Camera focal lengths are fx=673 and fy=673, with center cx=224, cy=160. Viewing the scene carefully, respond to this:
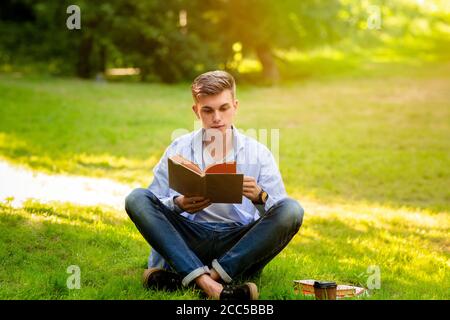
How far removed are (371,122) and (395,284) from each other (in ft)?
29.5

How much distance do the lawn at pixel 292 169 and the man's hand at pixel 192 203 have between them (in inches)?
19.6

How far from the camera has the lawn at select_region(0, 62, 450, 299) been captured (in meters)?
4.69

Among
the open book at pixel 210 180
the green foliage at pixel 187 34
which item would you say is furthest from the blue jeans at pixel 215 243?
the green foliage at pixel 187 34

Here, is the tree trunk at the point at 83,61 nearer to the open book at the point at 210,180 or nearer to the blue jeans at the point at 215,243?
the blue jeans at the point at 215,243

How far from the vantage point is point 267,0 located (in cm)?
1834

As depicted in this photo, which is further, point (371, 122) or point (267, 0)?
point (267, 0)

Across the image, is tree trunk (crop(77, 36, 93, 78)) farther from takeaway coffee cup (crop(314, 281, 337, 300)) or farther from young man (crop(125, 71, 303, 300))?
takeaway coffee cup (crop(314, 281, 337, 300))

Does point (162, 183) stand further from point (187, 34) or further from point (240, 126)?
point (187, 34)

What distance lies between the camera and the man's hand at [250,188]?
4000 mm

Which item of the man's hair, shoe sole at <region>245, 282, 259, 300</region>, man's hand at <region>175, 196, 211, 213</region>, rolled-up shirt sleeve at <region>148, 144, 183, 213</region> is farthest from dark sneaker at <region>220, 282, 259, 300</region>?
the man's hair

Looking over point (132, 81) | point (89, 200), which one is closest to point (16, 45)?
point (132, 81)

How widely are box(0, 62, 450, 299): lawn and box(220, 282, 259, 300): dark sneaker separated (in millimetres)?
295

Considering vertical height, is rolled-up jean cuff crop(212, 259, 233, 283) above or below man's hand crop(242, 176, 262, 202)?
below
